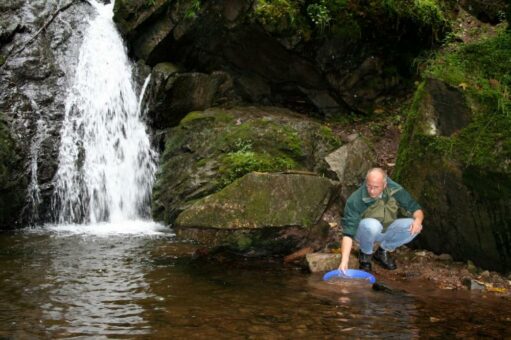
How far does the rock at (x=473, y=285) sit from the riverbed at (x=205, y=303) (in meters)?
0.15

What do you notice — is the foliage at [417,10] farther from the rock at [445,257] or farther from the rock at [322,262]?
the rock at [322,262]

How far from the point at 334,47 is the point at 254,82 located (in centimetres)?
184

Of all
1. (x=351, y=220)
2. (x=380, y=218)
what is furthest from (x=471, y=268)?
(x=351, y=220)

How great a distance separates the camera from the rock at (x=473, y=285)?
17.6 ft

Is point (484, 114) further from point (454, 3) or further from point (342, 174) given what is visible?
point (454, 3)

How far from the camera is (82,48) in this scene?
11000mm

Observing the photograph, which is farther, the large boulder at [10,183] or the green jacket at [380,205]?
the large boulder at [10,183]

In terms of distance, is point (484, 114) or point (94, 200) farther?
point (94, 200)

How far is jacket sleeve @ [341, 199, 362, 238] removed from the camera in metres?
5.57

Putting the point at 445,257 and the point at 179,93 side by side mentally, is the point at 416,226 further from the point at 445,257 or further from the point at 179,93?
the point at 179,93

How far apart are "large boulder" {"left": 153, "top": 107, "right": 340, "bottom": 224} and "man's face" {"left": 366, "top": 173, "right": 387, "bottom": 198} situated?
232cm

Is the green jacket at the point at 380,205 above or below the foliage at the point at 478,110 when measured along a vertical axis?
below

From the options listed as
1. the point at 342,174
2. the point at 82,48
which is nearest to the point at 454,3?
the point at 342,174

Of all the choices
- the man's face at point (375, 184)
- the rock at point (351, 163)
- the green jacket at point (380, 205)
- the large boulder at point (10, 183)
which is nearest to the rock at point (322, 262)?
the green jacket at point (380, 205)
